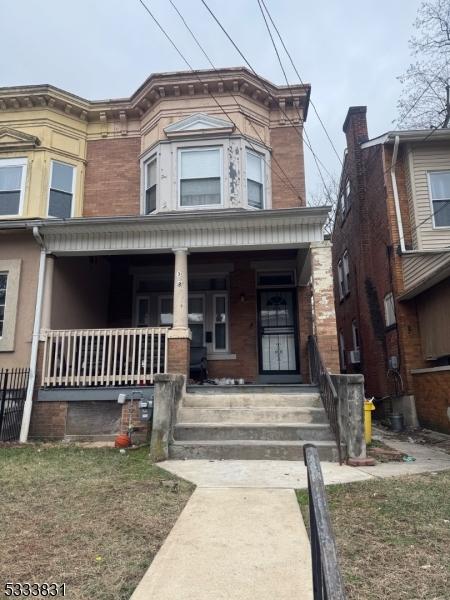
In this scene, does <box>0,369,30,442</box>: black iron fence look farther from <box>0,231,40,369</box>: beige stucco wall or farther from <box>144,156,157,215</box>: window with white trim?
<box>144,156,157,215</box>: window with white trim

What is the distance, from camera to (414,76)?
15688 millimetres

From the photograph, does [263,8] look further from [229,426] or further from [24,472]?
[24,472]

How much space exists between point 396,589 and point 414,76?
17452mm

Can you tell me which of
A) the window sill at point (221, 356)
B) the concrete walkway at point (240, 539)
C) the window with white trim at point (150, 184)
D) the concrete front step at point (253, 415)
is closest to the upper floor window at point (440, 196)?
the window sill at point (221, 356)

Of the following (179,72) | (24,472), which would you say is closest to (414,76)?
(179,72)

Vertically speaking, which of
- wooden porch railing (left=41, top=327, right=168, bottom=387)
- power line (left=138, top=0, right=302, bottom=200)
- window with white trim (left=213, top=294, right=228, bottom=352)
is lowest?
wooden porch railing (left=41, top=327, right=168, bottom=387)

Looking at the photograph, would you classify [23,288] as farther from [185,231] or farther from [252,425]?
[252,425]

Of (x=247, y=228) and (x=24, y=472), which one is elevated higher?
(x=247, y=228)

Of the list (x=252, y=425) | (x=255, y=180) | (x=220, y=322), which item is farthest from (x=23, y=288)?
(x=255, y=180)

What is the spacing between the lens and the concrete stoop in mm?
5961

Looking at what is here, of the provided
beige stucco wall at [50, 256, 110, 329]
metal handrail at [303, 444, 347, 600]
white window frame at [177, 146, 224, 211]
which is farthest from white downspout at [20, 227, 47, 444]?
metal handrail at [303, 444, 347, 600]

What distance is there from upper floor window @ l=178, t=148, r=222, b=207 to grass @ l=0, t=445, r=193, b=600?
6.22 m

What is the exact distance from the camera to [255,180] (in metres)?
10.6

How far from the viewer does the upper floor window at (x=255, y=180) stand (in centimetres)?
1045
